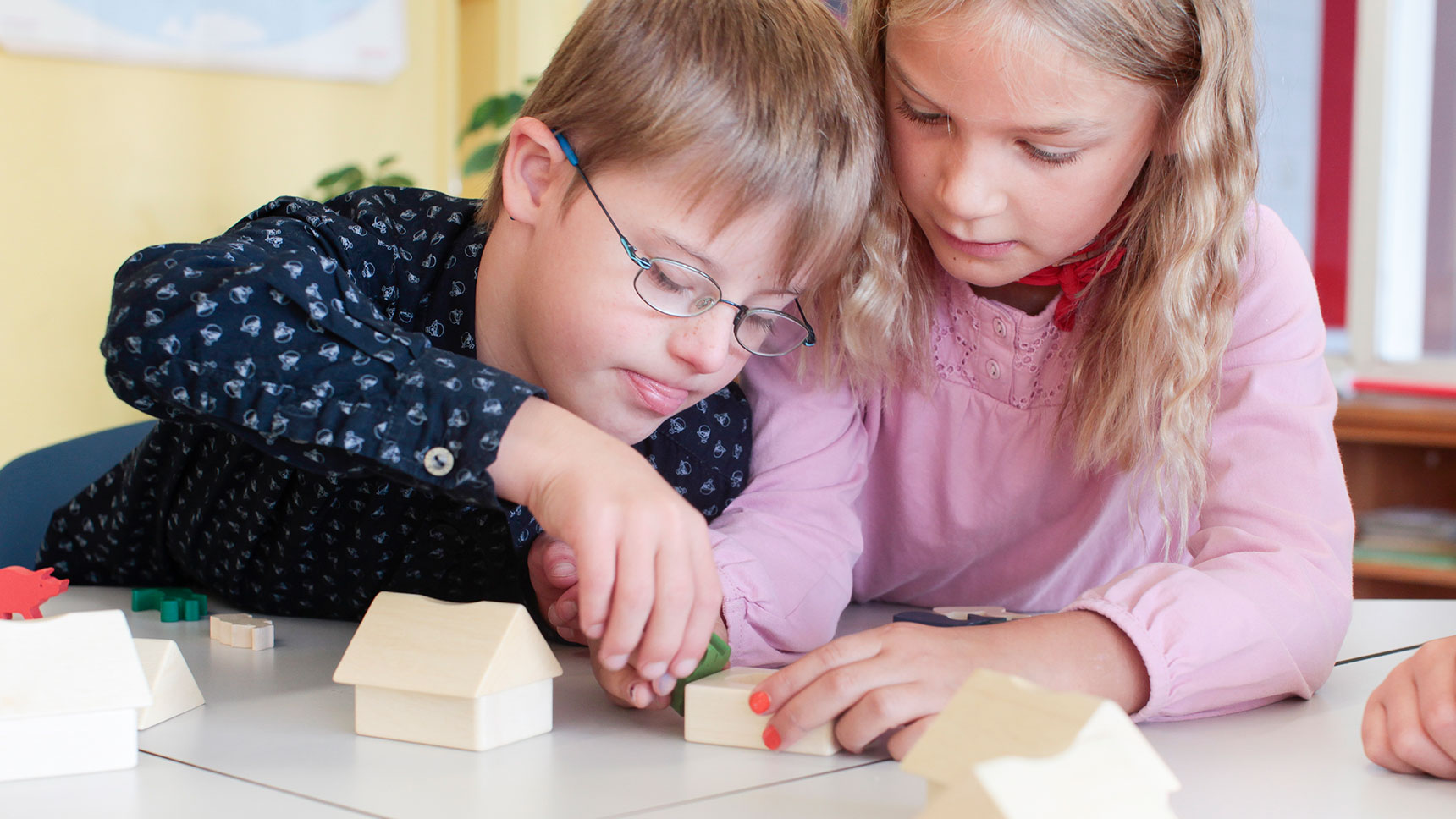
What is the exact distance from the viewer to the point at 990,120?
847 mm

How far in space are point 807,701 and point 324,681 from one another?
12.7 inches

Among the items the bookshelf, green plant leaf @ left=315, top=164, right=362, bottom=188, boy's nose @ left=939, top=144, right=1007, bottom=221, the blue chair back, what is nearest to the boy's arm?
boy's nose @ left=939, top=144, right=1007, bottom=221

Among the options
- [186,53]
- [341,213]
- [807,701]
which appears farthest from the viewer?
[186,53]

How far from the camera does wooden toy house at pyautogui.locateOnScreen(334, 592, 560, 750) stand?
62 centimetres

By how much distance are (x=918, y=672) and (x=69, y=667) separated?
0.43 meters

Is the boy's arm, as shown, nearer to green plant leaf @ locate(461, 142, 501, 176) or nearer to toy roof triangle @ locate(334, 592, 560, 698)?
toy roof triangle @ locate(334, 592, 560, 698)

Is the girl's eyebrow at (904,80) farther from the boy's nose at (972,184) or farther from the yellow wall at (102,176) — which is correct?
the yellow wall at (102,176)

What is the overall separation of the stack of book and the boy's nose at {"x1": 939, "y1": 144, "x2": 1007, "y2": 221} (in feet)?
6.74

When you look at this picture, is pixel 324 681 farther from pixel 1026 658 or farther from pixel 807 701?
pixel 1026 658

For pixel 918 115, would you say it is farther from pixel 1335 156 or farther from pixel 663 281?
pixel 1335 156

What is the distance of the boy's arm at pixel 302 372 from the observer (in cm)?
68

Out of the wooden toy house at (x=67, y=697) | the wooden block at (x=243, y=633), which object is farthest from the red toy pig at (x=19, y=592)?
the wooden toy house at (x=67, y=697)

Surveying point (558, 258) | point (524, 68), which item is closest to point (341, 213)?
point (558, 258)

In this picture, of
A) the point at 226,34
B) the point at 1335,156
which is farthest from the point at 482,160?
the point at 1335,156
